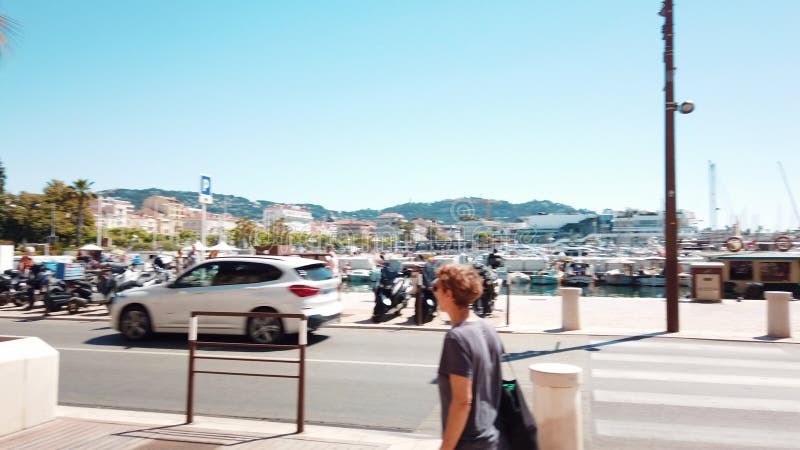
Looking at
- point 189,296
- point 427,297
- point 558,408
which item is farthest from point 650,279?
point 558,408

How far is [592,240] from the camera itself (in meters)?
173

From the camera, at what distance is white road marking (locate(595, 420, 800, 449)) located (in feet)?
17.0

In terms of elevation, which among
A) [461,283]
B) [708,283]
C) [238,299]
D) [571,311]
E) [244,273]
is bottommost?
[571,311]

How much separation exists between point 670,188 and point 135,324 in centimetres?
1174

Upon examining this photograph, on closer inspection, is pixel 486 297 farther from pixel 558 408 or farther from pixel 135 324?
pixel 558 408

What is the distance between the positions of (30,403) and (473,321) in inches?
190

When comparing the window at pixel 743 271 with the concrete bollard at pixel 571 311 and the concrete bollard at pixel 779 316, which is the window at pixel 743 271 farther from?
the concrete bollard at pixel 571 311

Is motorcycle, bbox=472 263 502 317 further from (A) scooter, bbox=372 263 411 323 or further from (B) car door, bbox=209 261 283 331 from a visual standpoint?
(B) car door, bbox=209 261 283 331

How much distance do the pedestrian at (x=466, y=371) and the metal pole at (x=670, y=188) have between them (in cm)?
1019

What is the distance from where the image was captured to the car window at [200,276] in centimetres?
1048

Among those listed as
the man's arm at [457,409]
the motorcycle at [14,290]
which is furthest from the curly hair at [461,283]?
the motorcycle at [14,290]

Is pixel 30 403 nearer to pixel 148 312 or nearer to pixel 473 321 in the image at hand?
pixel 473 321

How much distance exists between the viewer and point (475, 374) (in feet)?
9.07

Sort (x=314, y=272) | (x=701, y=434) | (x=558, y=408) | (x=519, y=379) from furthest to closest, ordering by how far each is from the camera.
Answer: (x=314, y=272), (x=519, y=379), (x=701, y=434), (x=558, y=408)
